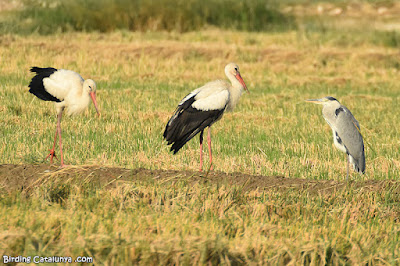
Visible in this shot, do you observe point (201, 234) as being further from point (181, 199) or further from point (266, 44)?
point (266, 44)

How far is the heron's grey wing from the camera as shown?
7.55m

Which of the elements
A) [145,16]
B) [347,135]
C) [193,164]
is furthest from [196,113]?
[145,16]

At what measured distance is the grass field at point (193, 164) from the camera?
16.2 feet

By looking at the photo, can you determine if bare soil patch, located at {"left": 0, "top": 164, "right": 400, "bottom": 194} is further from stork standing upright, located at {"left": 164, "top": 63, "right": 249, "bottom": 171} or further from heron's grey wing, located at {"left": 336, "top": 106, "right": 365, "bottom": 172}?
stork standing upright, located at {"left": 164, "top": 63, "right": 249, "bottom": 171}

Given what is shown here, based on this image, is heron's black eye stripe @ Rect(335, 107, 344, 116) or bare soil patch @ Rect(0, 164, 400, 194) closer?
bare soil patch @ Rect(0, 164, 400, 194)

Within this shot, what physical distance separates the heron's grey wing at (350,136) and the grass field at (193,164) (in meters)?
0.38

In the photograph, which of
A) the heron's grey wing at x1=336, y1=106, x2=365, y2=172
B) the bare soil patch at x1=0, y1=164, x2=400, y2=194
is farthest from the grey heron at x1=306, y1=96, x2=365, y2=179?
the bare soil patch at x1=0, y1=164, x2=400, y2=194

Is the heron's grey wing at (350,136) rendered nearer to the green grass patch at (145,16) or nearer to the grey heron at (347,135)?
the grey heron at (347,135)

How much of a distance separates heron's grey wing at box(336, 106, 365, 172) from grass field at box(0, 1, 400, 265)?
1.25 ft

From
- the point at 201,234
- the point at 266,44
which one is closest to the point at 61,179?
the point at 201,234

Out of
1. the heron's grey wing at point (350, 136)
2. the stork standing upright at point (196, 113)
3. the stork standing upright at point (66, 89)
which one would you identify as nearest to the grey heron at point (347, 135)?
the heron's grey wing at point (350, 136)

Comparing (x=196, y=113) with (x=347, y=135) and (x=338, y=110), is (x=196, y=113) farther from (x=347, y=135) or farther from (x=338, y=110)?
(x=347, y=135)

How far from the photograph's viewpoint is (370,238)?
551 centimetres

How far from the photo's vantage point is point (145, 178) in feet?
22.2
